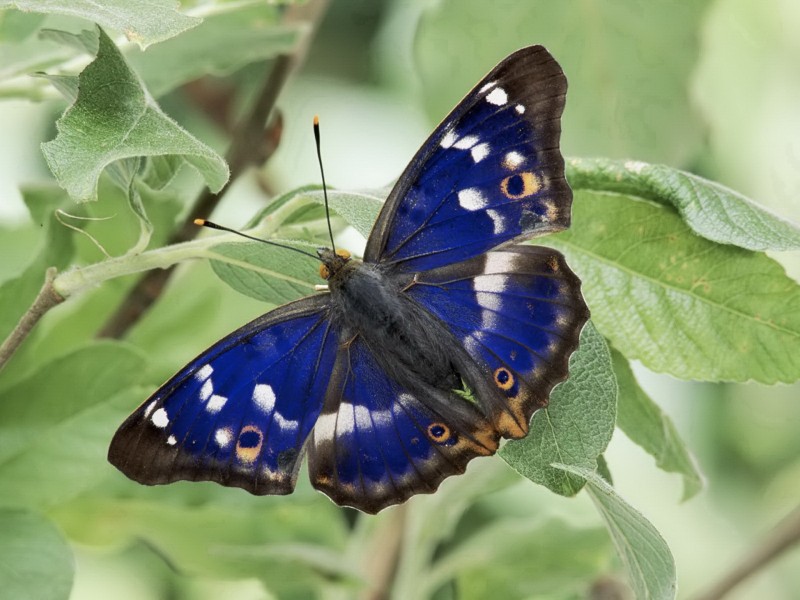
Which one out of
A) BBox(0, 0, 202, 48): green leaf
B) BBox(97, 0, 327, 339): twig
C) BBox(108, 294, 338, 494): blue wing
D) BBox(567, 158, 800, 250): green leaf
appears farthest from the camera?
BBox(97, 0, 327, 339): twig

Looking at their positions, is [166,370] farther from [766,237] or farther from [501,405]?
[766,237]

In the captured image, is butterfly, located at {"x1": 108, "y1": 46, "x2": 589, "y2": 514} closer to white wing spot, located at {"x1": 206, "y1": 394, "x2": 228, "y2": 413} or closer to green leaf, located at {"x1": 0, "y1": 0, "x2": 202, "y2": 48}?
white wing spot, located at {"x1": 206, "y1": 394, "x2": 228, "y2": 413}

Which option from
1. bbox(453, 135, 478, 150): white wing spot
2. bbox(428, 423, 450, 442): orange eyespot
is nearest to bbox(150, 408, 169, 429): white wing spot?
bbox(428, 423, 450, 442): orange eyespot

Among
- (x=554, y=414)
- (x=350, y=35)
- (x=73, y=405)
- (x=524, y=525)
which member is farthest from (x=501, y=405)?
(x=350, y=35)

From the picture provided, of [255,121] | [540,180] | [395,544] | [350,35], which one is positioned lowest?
[395,544]

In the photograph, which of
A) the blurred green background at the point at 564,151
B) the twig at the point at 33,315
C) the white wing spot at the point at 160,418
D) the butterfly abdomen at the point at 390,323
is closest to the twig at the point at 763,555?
the blurred green background at the point at 564,151

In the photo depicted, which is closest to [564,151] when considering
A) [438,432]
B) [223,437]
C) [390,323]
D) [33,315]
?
[390,323]

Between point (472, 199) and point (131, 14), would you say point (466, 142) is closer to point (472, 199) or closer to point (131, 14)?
point (472, 199)
